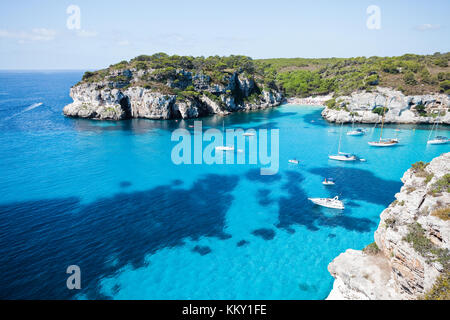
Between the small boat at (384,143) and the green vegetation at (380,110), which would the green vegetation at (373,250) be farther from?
the green vegetation at (380,110)

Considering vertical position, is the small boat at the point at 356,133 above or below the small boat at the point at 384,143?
above

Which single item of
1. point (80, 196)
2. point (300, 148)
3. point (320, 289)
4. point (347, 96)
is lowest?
point (320, 289)

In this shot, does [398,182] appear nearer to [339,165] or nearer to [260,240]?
[339,165]

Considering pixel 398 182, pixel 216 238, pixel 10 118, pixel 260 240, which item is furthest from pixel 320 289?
pixel 10 118

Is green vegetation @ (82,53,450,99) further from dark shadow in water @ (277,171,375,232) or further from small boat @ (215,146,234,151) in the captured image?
dark shadow in water @ (277,171,375,232)

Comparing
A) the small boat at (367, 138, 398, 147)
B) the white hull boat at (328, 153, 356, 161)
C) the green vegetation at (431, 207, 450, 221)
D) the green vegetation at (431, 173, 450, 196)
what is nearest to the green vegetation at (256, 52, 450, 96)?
the small boat at (367, 138, 398, 147)

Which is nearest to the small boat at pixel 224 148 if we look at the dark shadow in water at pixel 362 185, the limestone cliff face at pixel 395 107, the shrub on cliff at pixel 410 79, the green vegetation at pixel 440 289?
the dark shadow in water at pixel 362 185

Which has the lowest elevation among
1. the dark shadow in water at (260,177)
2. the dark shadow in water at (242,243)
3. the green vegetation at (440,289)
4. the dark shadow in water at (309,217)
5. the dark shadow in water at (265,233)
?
the dark shadow in water at (242,243)
